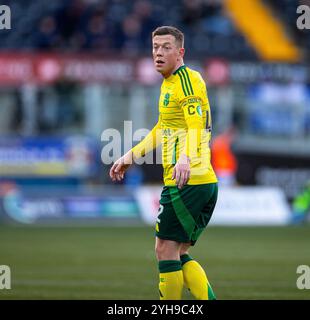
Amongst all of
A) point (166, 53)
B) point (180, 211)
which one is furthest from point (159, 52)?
point (180, 211)

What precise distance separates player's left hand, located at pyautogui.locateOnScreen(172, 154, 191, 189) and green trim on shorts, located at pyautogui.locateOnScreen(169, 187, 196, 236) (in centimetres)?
43

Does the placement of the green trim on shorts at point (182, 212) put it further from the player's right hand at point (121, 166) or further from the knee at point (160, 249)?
the player's right hand at point (121, 166)

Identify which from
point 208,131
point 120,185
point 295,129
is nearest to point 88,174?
point 120,185

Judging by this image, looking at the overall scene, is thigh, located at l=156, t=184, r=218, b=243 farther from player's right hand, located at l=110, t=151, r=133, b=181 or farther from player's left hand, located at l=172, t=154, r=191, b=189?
player's right hand, located at l=110, t=151, r=133, b=181

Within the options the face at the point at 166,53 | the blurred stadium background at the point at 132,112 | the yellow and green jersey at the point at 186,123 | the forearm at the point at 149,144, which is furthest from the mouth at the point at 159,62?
the blurred stadium background at the point at 132,112

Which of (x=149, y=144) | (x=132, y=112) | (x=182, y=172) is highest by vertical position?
(x=132, y=112)

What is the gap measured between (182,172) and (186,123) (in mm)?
512

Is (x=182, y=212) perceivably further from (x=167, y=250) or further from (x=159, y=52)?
(x=159, y=52)

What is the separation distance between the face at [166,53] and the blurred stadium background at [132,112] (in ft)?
29.0

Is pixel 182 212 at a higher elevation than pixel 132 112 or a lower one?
lower

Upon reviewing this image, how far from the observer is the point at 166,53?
277 inches

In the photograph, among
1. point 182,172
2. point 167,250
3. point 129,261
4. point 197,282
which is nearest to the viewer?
point 182,172

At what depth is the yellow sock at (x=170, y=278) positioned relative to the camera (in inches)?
276

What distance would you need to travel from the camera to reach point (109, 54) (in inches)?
857
